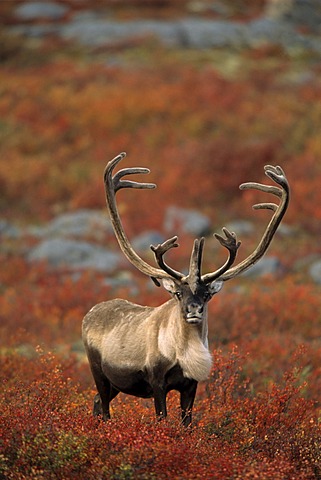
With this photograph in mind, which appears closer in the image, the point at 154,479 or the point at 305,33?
the point at 154,479

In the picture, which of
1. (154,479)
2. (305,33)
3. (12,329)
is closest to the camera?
(154,479)

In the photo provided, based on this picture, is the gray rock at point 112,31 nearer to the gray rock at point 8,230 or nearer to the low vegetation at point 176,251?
the low vegetation at point 176,251

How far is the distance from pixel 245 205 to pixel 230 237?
1202 cm

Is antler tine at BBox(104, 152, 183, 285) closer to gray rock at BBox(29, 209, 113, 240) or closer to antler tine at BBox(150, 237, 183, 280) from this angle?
antler tine at BBox(150, 237, 183, 280)

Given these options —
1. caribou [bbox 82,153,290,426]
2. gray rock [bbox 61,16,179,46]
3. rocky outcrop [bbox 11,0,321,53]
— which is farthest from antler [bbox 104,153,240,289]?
gray rock [bbox 61,16,179,46]

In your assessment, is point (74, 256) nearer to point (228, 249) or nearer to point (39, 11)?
point (228, 249)

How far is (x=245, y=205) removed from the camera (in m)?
17.9

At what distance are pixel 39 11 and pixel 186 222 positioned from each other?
71.3 ft

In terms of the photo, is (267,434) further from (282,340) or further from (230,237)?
(282,340)

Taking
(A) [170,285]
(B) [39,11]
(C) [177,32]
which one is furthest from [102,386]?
(B) [39,11]

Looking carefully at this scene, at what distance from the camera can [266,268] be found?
14312mm

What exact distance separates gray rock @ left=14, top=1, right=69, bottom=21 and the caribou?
29638 millimetres

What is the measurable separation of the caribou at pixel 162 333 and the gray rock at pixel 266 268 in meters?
7.55

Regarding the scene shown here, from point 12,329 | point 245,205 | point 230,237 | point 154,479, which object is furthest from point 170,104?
point 154,479
